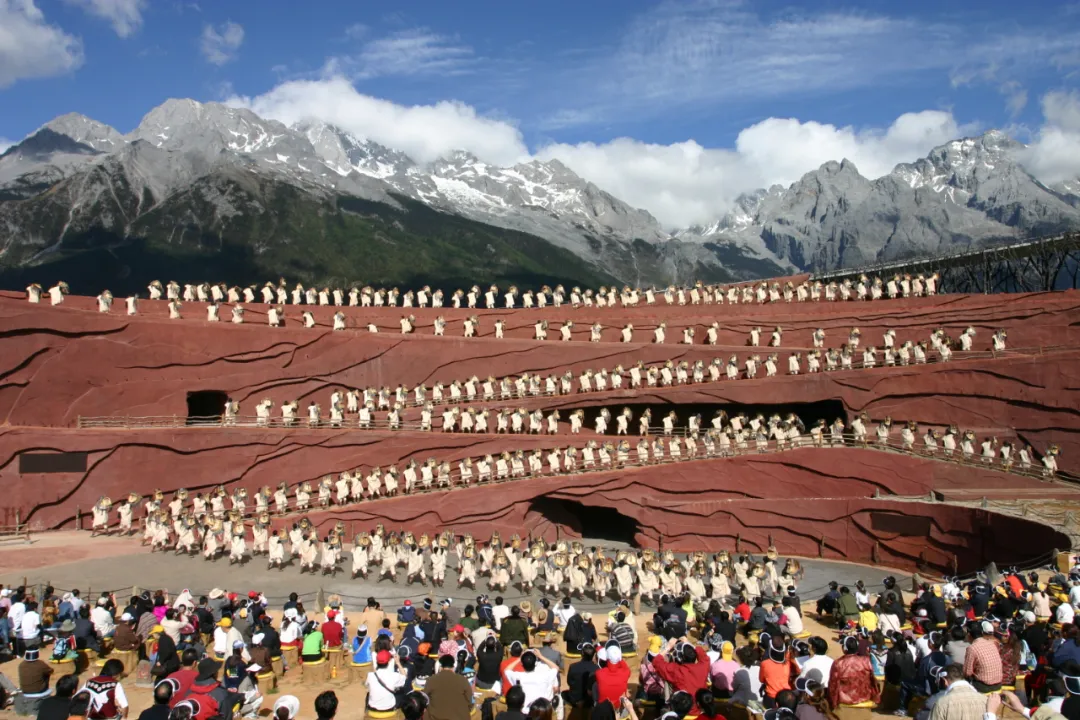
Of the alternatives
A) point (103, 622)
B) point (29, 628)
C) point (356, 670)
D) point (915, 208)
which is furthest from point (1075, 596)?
point (915, 208)

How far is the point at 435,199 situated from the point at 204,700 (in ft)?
423

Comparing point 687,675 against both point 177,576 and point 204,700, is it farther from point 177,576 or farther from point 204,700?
point 177,576

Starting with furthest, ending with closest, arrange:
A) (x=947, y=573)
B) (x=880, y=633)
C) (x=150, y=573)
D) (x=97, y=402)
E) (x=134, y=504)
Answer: (x=97, y=402) < (x=134, y=504) < (x=947, y=573) < (x=150, y=573) < (x=880, y=633)

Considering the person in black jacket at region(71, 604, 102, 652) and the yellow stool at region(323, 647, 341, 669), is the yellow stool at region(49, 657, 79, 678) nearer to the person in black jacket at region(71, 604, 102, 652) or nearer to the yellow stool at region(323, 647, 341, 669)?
the person in black jacket at region(71, 604, 102, 652)

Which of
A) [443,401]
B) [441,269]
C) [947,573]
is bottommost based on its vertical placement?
[947,573]

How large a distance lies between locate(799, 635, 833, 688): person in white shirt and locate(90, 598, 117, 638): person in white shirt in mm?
11926

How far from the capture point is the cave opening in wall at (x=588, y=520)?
30.7 m

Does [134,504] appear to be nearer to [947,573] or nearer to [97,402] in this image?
[97,402]

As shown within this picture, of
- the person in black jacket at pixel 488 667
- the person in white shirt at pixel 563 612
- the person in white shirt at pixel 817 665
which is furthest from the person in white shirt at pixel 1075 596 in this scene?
the person in black jacket at pixel 488 667

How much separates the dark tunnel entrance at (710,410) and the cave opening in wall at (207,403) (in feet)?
43.1

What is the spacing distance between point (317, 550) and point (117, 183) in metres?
91.7

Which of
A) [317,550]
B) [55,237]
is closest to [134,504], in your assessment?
[317,550]

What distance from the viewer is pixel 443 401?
33.4 meters

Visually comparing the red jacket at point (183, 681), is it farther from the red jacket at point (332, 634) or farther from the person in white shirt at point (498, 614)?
the person in white shirt at point (498, 614)
